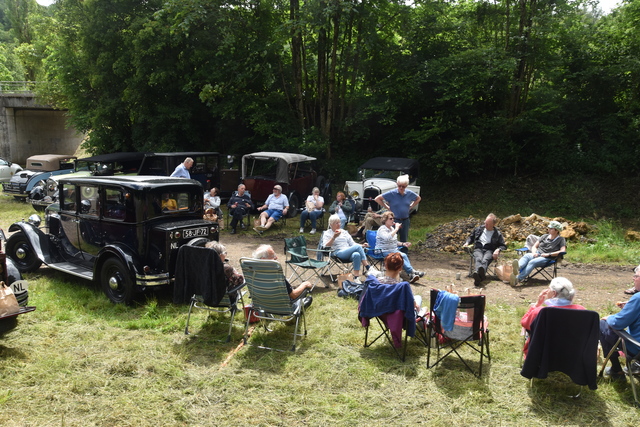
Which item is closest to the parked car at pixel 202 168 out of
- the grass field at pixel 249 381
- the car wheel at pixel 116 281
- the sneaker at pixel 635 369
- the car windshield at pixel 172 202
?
the car windshield at pixel 172 202

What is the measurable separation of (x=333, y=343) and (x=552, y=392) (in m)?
2.18

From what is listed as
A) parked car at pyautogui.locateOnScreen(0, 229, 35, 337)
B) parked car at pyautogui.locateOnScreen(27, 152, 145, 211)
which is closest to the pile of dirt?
parked car at pyautogui.locateOnScreen(0, 229, 35, 337)

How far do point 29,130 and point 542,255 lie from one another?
34.8m

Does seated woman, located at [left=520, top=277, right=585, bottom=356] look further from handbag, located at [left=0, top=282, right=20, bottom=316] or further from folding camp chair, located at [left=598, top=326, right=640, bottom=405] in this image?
handbag, located at [left=0, top=282, right=20, bottom=316]

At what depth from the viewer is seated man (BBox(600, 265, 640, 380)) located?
4270mm

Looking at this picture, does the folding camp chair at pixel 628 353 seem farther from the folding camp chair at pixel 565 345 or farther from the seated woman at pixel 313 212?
the seated woman at pixel 313 212

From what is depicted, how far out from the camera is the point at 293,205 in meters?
13.5

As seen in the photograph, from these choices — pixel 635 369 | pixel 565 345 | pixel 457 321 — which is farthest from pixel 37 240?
pixel 635 369

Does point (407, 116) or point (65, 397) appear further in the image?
point (407, 116)

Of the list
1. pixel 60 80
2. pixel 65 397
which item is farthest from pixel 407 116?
pixel 65 397

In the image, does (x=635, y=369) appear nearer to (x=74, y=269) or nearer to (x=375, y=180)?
(x=74, y=269)

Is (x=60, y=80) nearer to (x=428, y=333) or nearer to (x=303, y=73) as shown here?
(x=303, y=73)

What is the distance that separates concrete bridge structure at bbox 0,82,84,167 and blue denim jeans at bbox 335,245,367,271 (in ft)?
89.5

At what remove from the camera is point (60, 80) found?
20.0 m
